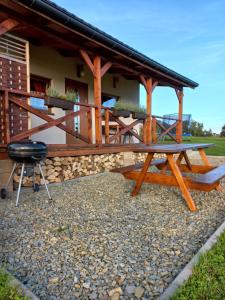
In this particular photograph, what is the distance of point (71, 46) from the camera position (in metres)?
4.98

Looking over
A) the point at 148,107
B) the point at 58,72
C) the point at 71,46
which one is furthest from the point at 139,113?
the point at 71,46

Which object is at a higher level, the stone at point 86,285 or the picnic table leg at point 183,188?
the picnic table leg at point 183,188

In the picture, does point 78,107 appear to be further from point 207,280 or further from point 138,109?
point 207,280

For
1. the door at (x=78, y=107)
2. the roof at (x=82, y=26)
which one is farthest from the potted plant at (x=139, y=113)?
the door at (x=78, y=107)

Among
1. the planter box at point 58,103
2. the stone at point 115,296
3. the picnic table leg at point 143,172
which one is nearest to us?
the stone at point 115,296

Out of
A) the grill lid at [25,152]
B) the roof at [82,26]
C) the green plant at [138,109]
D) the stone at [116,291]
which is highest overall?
the roof at [82,26]

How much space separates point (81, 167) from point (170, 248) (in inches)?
134

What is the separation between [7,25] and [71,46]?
4.61ft

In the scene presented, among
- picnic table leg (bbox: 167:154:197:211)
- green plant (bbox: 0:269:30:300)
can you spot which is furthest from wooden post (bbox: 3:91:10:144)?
green plant (bbox: 0:269:30:300)

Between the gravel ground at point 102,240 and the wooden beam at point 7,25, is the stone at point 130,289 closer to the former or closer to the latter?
the gravel ground at point 102,240

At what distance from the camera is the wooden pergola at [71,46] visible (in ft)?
12.6

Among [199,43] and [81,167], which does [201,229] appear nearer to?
[81,167]

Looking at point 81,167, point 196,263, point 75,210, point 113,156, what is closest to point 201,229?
point 196,263

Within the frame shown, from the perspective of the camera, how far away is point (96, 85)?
17.8ft
